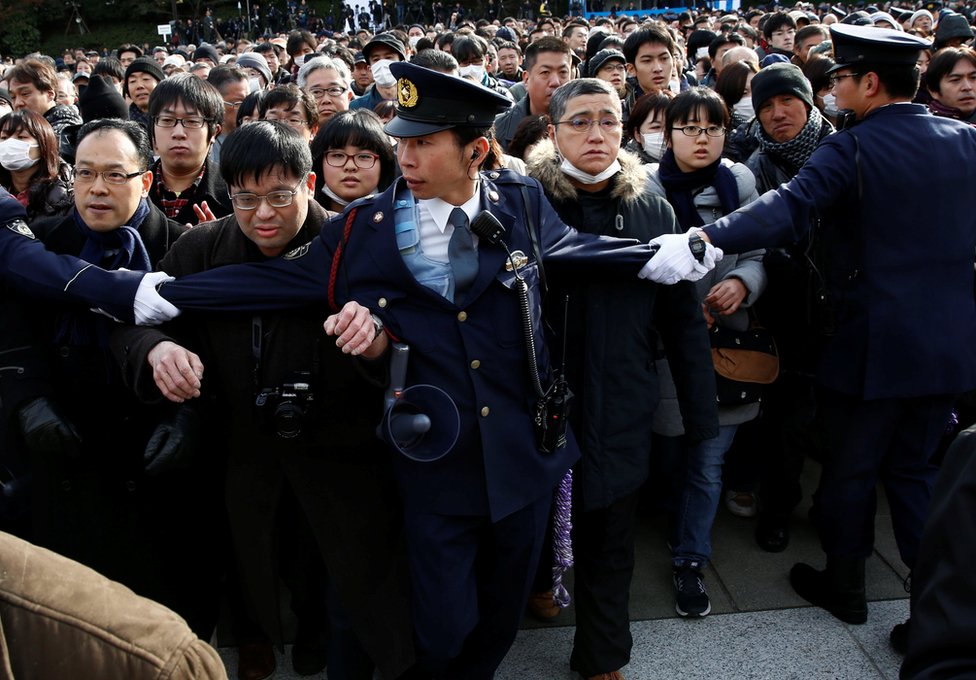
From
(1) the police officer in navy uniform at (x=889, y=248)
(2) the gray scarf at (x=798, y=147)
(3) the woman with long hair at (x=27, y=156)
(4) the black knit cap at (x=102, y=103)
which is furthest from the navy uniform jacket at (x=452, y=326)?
(4) the black knit cap at (x=102, y=103)

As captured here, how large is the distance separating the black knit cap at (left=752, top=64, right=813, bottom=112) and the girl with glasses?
1.61 m

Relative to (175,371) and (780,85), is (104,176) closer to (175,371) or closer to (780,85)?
(175,371)

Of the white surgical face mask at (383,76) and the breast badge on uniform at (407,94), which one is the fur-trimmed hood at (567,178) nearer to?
the breast badge on uniform at (407,94)

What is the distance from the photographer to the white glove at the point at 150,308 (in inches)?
93.9

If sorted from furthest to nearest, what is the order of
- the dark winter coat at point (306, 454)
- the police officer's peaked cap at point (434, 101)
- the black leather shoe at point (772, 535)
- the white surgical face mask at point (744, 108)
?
the white surgical face mask at point (744, 108)
the black leather shoe at point (772, 535)
the dark winter coat at point (306, 454)
the police officer's peaked cap at point (434, 101)

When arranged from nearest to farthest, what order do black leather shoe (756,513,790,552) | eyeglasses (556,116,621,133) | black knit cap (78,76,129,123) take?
eyeglasses (556,116,621,133) → black leather shoe (756,513,790,552) → black knit cap (78,76,129,123)

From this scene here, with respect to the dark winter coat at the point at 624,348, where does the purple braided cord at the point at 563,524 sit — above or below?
below

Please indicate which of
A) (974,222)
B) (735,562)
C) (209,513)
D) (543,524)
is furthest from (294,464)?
(974,222)

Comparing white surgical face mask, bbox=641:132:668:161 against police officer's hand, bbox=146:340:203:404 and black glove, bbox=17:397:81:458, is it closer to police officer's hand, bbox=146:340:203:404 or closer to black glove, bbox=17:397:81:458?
police officer's hand, bbox=146:340:203:404

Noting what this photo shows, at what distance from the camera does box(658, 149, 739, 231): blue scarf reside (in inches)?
130

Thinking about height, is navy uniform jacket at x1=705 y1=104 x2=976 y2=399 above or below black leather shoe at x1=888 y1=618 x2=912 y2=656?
above

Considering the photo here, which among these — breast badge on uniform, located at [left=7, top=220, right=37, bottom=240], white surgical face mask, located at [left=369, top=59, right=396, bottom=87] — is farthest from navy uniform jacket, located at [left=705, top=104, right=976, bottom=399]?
white surgical face mask, located at [left=369, top=59, right=396, bottom=87]

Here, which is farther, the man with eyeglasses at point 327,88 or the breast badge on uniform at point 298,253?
the man with eyeglasses at point 327,88

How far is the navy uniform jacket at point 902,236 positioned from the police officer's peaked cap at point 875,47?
6.0 inches
